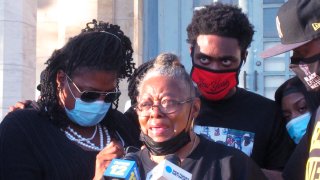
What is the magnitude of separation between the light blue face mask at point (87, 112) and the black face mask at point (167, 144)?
61 cm

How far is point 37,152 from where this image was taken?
3285mm

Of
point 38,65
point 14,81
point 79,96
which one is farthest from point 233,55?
point 38,65

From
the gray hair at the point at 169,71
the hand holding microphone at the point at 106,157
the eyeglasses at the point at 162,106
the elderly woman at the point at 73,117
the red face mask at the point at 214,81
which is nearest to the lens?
the hand holding microphone at the point at 106,157

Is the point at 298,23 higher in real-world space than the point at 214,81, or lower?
higher

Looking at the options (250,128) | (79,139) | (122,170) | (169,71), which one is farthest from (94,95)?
(122,170)

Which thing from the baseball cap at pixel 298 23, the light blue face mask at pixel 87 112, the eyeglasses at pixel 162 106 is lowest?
the light blue face mask at pixel 87 112

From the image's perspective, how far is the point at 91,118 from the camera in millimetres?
3537

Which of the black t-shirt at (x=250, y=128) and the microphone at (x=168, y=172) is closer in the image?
the microphone at (x=168, y=172)

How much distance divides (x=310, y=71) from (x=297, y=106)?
48 centimetres

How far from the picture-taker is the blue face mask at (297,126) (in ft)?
12.0

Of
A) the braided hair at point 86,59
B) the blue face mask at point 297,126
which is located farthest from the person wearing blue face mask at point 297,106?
the braided hair at point 86,59

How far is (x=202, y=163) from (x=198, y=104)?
0.30 m

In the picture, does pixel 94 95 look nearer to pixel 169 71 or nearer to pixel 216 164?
pixel 169 71

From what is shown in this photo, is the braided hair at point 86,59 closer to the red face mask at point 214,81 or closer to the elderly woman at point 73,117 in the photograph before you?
the elderly woman at point 73,117
